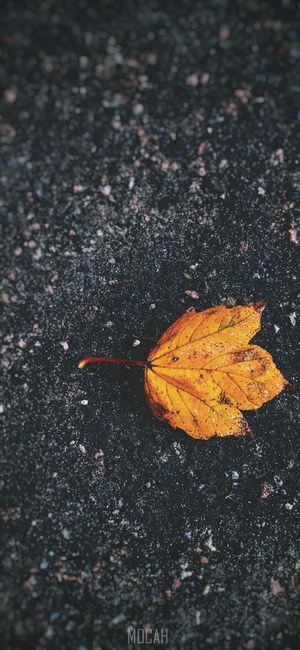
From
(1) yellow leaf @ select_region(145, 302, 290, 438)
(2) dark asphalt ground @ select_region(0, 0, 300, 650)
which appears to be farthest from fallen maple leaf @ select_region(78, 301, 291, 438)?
(2) dark asphalt ground @ select_region(0, 0, 300, 650)

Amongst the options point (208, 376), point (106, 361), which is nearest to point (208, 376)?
point (208, 376)

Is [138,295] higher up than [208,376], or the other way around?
[138,295]

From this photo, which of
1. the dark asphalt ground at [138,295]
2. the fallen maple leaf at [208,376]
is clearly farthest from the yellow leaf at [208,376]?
the dark asphalt ground at [138,295]

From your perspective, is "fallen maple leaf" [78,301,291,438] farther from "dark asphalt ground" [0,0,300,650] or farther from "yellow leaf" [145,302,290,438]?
"dark asphalt ground" [0,0,300,650]

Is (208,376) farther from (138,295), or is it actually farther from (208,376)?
(138,295)

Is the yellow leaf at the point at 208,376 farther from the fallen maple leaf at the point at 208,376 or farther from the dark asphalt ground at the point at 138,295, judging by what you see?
the dark asphalt ground at the point at 138,295
